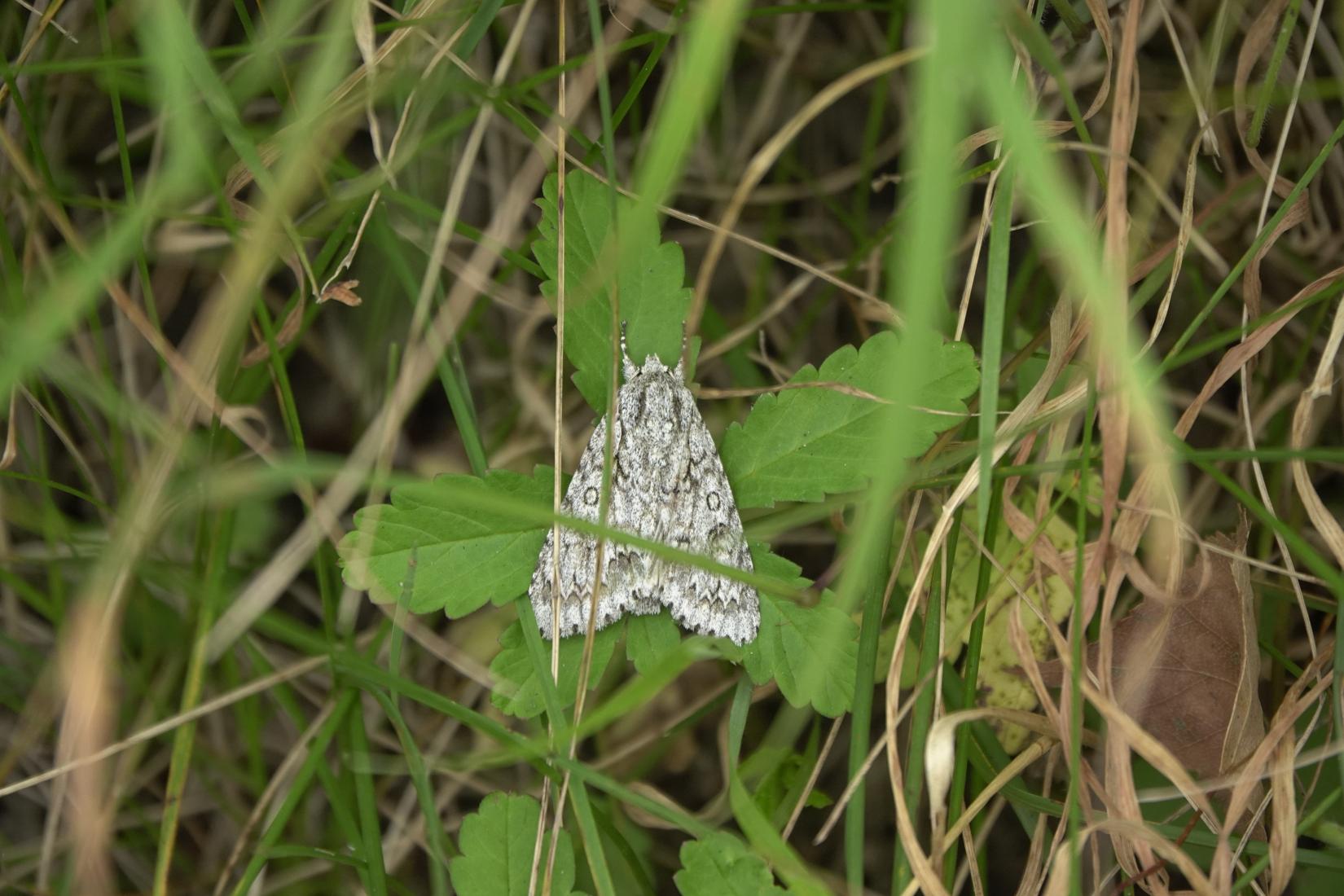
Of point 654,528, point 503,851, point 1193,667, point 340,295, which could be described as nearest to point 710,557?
point 654,528

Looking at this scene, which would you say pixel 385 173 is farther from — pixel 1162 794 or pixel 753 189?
pixel 1162 794

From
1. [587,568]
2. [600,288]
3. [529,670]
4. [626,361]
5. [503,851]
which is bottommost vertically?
[503,851]

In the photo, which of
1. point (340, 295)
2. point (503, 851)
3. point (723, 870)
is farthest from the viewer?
point (340, 295)

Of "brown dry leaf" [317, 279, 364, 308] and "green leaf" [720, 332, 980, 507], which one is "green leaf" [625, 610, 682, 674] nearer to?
"green leaf" [720, 332, 980, 507]

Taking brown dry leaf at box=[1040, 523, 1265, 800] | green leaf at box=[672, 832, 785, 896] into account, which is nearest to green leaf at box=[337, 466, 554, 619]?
green leaf at box=[672, 832, 785, 896]

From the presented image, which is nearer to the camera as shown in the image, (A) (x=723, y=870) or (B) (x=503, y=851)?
(A) (x=723, y=870)

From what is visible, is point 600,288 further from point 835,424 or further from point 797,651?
point 797,651
